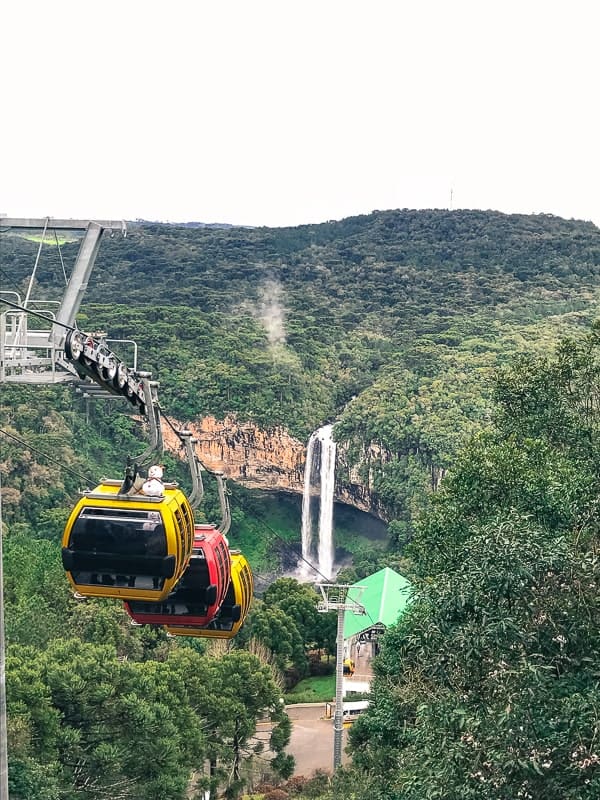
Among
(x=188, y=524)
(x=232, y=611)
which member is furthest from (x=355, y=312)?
(x=188, y=524)

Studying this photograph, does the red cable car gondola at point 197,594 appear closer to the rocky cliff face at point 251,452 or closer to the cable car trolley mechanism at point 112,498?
the cable car trolley mechanism at point 112,498

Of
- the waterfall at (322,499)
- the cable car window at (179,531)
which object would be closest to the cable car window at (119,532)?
the cable car window at (179,531)

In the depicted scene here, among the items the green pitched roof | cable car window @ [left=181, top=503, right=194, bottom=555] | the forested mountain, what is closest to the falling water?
the forested mountain

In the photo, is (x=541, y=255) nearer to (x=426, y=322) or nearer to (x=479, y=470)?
(x=426, y=322)

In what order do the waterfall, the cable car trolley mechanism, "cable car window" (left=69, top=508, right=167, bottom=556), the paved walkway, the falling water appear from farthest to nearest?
the falling water < the waterfall < the paved walkway < "cable car window" (left=69, top=508, right=167, bottom=556) < the cable car trolley mechanism

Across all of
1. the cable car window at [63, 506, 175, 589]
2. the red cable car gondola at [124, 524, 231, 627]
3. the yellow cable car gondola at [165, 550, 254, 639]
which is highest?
the cable car window at [63, 506, 175, 589]

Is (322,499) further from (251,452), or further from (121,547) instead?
(121,547)

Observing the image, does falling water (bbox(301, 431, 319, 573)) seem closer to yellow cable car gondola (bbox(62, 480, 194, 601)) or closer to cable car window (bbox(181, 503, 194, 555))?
cable car window (bbox(181, 503, 194, 555))
